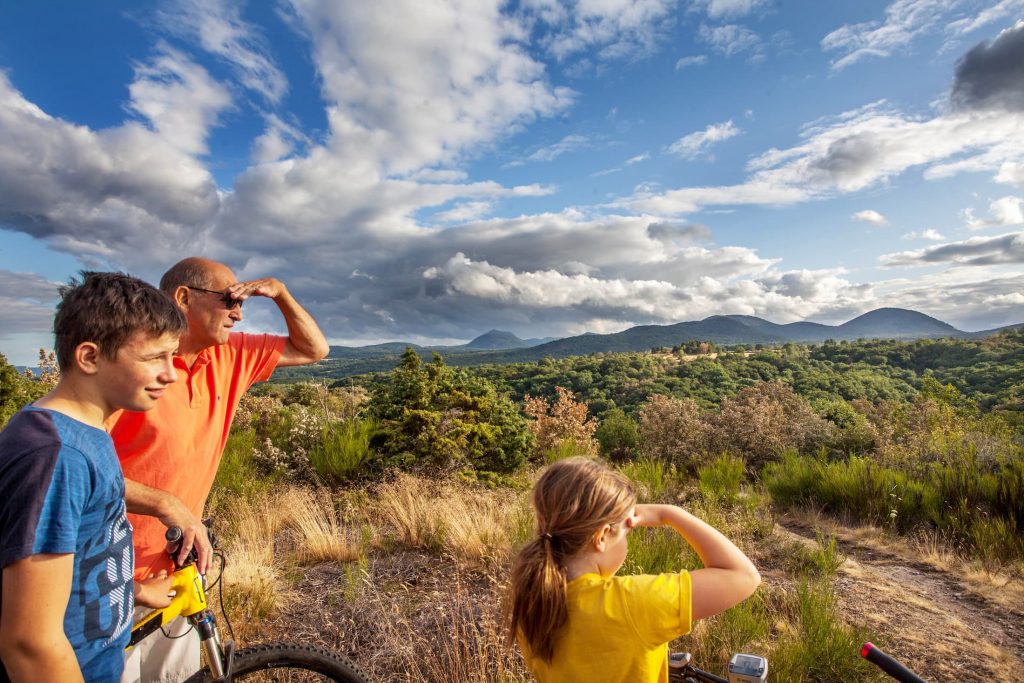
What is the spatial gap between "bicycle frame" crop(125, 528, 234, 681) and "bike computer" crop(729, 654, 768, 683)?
1.49 meters

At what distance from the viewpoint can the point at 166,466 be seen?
1.83 m

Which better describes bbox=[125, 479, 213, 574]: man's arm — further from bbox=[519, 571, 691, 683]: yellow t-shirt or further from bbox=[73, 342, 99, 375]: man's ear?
bbox=[519, 571, 691, 683]: yellow t-shirt

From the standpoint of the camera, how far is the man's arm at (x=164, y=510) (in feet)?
5.35

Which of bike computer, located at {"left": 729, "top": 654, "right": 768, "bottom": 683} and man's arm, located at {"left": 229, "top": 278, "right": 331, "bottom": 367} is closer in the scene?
bike computer, located at {"left": 729, "top": 654, "right": 768, "bottom": 683}

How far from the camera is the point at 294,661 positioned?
6.19ft

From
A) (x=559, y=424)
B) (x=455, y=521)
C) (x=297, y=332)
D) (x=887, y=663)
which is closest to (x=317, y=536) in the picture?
(x=455, y=521)

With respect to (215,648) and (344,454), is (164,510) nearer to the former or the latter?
(215,648)

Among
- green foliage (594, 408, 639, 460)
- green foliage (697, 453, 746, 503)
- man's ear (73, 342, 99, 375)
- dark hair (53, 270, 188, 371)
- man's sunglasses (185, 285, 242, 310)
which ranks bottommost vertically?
green foliage (594, 408, 639, 460)

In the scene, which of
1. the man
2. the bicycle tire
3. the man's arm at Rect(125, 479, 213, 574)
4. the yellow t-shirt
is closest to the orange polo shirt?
the man

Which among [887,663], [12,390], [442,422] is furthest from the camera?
[12,390]

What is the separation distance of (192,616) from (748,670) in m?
1.66

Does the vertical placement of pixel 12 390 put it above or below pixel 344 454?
above

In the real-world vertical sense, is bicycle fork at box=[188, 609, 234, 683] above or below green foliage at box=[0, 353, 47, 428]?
below

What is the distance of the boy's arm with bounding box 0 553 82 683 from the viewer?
998 millimetres
